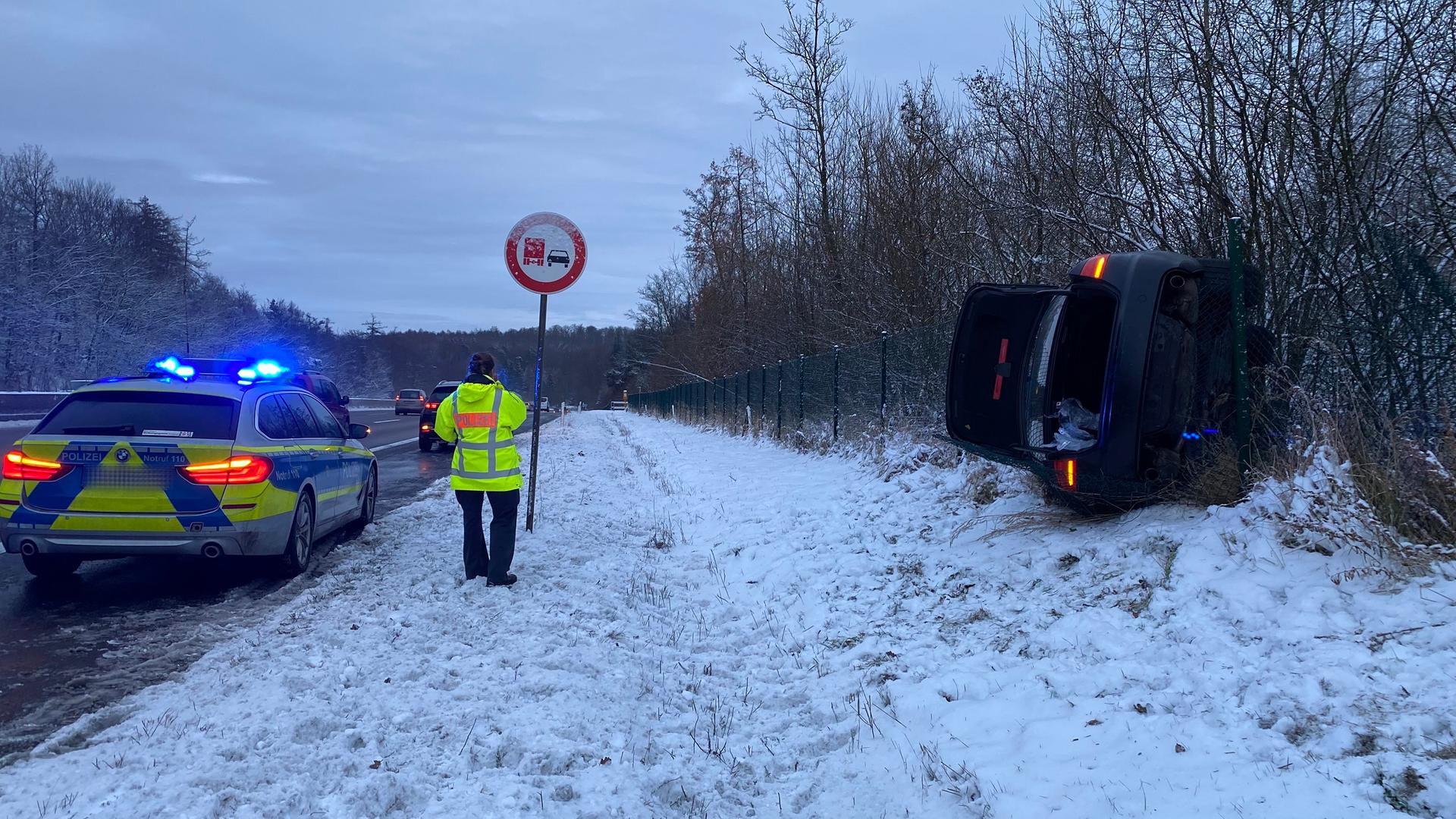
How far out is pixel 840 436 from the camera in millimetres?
13445

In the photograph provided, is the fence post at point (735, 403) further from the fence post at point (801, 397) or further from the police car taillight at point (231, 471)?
the police car taillight at point (231, 471)

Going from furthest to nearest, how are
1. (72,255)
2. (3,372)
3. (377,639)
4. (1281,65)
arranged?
1. (72,255)
2. (3,372)
3. (1281,65)
4. (377,639)

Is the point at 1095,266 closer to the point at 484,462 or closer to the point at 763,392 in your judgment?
the point at 484,462

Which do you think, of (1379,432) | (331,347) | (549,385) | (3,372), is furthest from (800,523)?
(549,385)

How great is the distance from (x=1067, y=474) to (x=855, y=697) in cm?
204

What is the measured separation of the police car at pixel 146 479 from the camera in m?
5.83

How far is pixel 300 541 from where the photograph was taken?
22.3 feet

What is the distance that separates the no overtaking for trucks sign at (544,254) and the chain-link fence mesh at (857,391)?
3.93 meters

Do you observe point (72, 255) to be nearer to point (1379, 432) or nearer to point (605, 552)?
point (605, 552)

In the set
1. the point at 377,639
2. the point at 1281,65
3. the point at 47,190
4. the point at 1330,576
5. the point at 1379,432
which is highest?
the point at 47,190

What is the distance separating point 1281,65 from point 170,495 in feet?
27.5

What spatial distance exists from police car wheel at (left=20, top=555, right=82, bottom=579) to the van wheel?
1.33 metres

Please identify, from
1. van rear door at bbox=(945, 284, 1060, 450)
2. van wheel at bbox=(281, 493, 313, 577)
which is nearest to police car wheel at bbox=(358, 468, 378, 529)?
van wheel at bbox=(281, 493, 313, 577)

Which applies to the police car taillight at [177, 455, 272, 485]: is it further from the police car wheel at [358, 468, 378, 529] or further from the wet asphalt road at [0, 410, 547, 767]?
the police car wheel at [358, 468, 378, 529]
